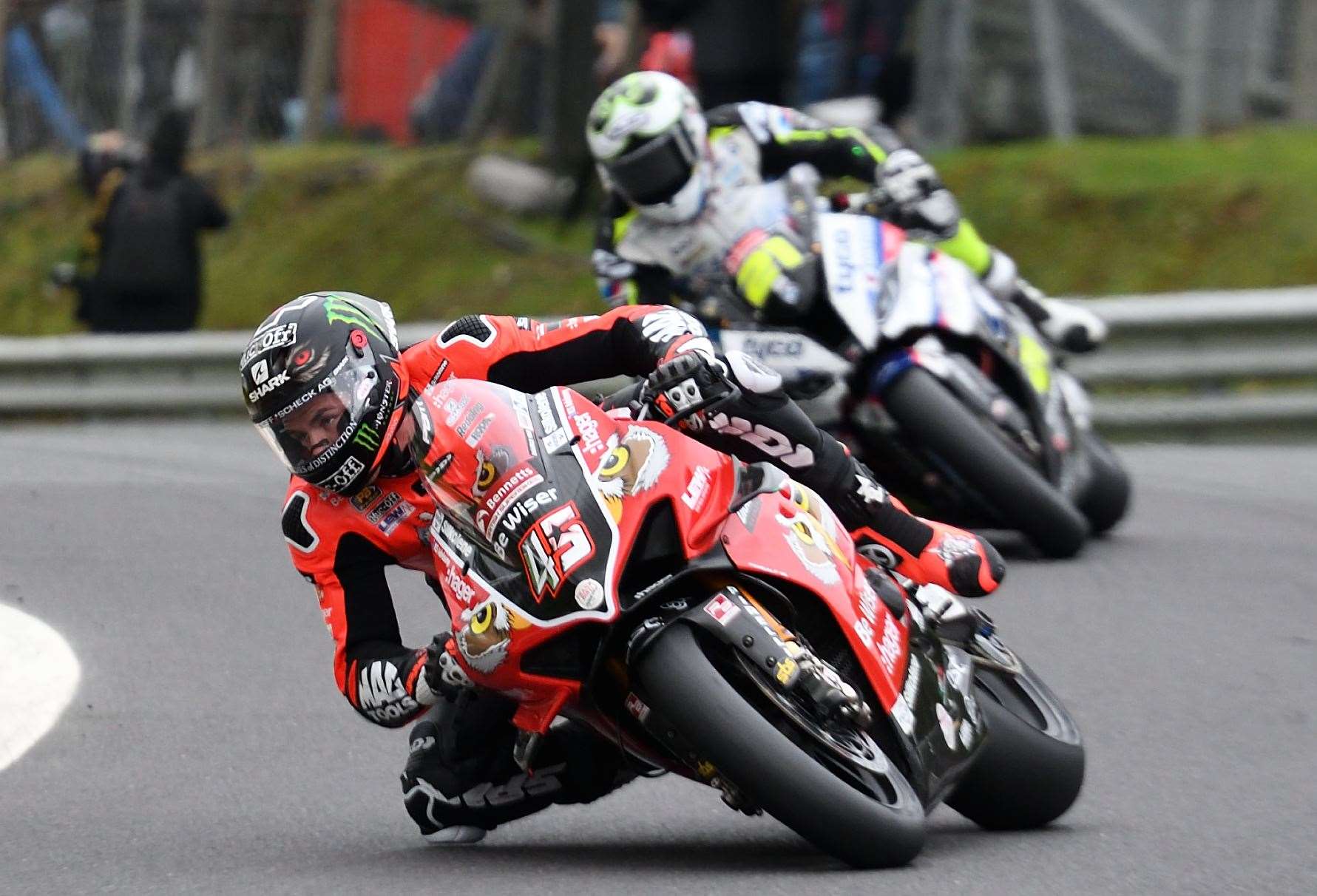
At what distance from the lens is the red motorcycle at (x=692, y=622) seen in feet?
13.2

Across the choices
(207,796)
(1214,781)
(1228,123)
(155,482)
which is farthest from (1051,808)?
(1228,123)

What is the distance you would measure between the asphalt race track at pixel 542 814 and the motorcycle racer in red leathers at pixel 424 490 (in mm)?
174

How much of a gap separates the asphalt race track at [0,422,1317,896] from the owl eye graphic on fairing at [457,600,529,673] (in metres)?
0.44

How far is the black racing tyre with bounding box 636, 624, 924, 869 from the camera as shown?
3947 mm

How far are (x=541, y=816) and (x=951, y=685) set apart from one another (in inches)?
47.7

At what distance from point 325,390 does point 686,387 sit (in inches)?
27.5

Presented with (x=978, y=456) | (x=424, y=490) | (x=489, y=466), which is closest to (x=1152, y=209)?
(x=978, y=456)

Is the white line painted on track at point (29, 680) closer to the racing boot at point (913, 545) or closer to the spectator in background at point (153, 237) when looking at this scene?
the racing boot at point (913, 545)

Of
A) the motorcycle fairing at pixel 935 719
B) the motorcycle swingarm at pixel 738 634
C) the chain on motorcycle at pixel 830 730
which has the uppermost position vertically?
the motorcycle swingarm at pixel 738 634

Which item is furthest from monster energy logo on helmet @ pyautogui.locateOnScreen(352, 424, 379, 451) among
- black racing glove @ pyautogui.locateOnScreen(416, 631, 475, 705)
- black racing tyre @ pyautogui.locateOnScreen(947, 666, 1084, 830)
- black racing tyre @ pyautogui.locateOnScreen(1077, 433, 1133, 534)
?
black racing tyre @ pyautogui.locateOnScreen(1077, 433, 1133, 534)

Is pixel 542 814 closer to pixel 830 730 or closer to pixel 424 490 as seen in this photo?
pixel 424 490

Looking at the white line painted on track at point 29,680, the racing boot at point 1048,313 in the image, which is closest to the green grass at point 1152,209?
the racing boot at point 1048,313

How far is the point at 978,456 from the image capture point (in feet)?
24.6

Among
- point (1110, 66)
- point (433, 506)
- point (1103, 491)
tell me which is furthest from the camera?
point (1110, 66)
